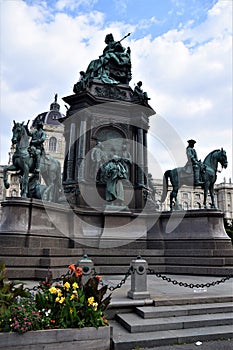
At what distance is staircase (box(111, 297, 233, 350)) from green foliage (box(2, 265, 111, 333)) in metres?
0.78

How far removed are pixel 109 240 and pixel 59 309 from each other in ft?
29.9

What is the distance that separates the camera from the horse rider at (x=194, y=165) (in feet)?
54.1

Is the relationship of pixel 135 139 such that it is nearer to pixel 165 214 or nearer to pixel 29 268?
pixel 165 214

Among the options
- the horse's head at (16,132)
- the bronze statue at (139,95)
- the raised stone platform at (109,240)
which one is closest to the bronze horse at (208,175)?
the raised stone platform at (109,240)

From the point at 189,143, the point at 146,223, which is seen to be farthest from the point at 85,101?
the point at 146,223

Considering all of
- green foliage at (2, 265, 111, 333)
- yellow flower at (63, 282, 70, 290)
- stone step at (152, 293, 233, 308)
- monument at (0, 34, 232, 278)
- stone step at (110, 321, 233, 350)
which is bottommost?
stone step at (110, 321, 233, 350)

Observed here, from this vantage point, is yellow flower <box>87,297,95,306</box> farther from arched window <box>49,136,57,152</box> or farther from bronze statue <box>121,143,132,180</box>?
arched window <box>49,136,57,152</box>

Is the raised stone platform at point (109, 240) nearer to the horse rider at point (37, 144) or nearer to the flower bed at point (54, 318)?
the horse rider at point (37, 144)

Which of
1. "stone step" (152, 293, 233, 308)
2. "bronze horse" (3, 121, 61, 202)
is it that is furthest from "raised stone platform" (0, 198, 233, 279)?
"stone step" (152, 293, 233, 308)

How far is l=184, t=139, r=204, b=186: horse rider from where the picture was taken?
1650 centimetres

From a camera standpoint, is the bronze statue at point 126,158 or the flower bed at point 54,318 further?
the bronze statue at point 126,158

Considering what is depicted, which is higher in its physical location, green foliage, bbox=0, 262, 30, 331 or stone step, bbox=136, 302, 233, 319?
green foliage, bbox=0, 262, 30, 331

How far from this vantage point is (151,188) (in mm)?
19094

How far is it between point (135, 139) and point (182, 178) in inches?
156
